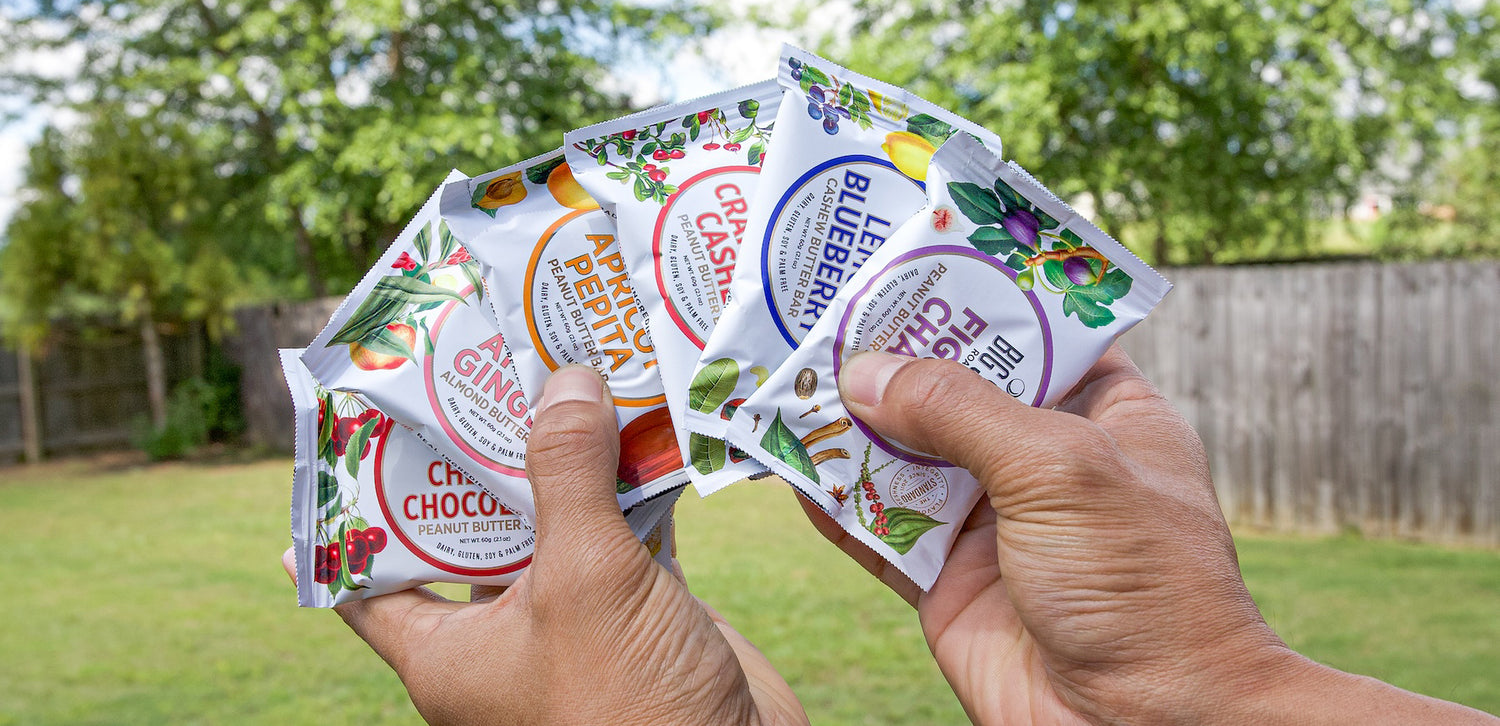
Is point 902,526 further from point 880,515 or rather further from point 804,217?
point 804,217

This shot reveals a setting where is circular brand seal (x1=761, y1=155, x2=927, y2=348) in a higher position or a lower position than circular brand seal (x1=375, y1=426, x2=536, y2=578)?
higher

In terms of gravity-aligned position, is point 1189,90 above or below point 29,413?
above

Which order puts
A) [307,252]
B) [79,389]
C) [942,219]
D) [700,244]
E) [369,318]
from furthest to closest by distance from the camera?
[307,252] < [79,389] < [369,318] < [700,244] < [942,219]

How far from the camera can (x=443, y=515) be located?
186cm

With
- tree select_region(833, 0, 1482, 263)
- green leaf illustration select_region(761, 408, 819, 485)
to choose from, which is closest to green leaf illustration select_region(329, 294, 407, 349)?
green leaf illustration select_region(761, 408, 819, 485)

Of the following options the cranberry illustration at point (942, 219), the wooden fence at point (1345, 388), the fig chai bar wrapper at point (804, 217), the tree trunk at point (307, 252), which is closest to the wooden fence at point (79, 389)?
the tree trunk at point (307, 252)

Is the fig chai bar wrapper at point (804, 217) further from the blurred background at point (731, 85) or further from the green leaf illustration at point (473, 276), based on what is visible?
the blurred background at point (731, 85)

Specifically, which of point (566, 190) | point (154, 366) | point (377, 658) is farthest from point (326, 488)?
point (154, 366)

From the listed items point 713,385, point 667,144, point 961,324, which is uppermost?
point 667,144

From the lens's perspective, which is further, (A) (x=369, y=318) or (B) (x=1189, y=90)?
(B) (x=1189, y=90)

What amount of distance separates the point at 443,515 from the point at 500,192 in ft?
1.93

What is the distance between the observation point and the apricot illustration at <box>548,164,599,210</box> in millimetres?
1818

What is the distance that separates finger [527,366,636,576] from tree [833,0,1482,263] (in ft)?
32.4

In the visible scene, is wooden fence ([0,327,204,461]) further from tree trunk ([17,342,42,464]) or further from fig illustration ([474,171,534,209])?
fig illustration ([474,171,534,209])
